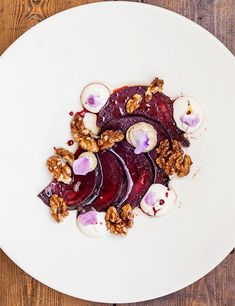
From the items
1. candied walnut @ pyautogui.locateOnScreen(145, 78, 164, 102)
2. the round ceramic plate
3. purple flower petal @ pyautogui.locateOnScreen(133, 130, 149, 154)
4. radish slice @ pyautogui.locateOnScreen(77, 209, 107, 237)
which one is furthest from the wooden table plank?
radish slice @ pyautogui.locateOnScreen(77, 209, 107, 237)

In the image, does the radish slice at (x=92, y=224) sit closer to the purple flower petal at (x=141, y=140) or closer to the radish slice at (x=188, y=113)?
the purple flower petal at (x=141, y=140)

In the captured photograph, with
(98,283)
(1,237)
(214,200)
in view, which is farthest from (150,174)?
(1,237)

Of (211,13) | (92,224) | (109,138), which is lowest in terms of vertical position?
(92,224)

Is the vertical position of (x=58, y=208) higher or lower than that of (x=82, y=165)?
lower

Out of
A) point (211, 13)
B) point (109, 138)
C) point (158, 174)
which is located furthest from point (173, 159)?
point (211, 13)

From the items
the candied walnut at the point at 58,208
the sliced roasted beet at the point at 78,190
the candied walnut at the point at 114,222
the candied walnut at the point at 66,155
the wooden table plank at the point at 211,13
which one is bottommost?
the candied walnut at the point at 114,222

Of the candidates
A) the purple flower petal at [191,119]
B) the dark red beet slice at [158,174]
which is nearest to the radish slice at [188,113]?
the purple flower petal at [191,119]

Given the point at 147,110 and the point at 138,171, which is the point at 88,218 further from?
the point at 147,110
